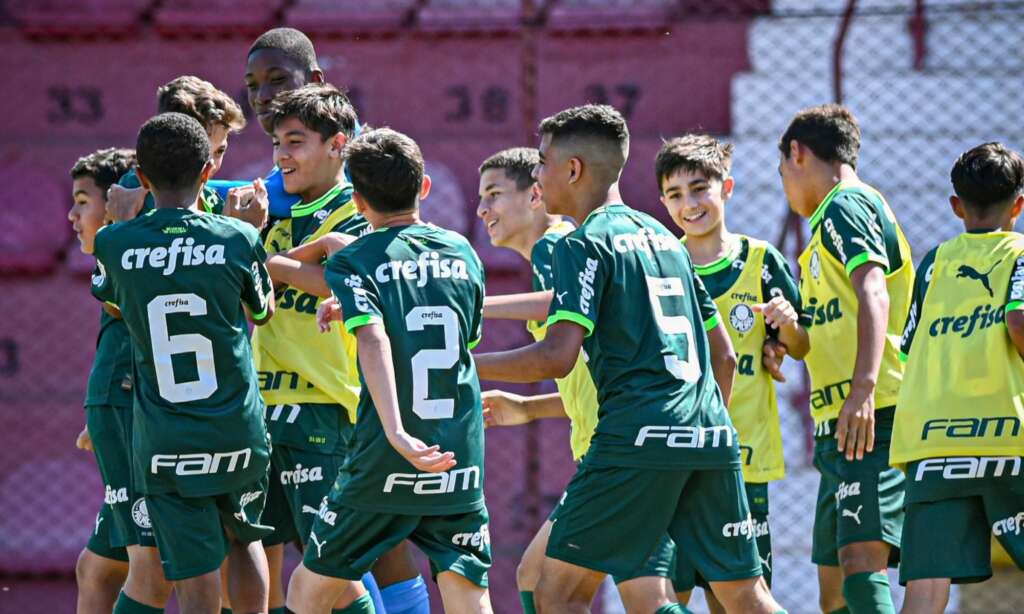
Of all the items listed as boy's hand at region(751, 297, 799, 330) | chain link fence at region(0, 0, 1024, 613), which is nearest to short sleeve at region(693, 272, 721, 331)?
boy's hand at region(751, 297, 799, 330)

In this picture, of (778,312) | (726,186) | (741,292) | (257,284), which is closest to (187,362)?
(257,284)

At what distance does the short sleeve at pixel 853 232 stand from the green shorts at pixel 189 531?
2.05 metres

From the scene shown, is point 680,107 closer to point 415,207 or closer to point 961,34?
point 961,34

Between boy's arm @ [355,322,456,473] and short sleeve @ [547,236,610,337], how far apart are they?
0.47 meters

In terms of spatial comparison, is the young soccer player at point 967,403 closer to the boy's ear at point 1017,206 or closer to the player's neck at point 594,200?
the boy's ear at point 1017,206

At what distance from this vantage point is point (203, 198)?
434cm

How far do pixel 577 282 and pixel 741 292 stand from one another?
4.08ft

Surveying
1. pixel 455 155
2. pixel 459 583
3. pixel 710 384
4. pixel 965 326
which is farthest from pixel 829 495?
pixel 455 155

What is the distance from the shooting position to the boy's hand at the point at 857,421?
433 centimetres

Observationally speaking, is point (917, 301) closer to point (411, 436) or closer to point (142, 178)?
point (411, 436)

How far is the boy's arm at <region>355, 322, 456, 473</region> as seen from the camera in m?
3.43

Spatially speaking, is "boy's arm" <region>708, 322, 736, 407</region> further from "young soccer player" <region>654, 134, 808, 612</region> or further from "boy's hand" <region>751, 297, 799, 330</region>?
"young soccer player" <region>654, 134, 808, 612</region>

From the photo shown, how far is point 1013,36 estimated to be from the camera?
8.70 meters

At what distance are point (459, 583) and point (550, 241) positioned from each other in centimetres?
128
